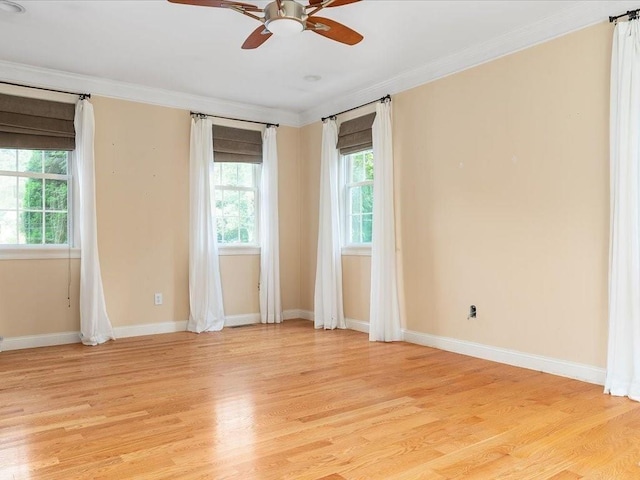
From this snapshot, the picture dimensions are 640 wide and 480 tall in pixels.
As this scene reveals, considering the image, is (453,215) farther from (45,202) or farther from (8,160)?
(8,160)

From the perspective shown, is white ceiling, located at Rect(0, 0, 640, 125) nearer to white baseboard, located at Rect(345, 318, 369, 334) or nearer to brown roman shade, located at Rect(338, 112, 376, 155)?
brown roman shade, located at Rect(338, 112, 376, 155)

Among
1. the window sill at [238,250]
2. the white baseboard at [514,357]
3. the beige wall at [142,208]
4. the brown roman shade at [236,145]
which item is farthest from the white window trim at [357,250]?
the beige wall at [142,208]

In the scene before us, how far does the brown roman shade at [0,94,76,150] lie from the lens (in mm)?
4891

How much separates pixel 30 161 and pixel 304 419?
399 cm

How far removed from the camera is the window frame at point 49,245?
4953mm

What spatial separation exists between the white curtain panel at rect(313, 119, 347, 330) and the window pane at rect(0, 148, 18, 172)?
3.25 metres

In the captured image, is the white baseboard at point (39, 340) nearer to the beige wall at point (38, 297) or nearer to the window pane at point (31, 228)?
the beige wall at point (38, 297)

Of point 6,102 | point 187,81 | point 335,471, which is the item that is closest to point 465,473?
point 335,471

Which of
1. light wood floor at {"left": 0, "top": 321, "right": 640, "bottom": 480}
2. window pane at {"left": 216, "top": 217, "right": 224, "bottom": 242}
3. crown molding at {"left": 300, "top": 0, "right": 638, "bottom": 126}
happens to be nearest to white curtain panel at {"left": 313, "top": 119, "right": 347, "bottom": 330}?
crown molding at {"left": 300, "top": 0, "right": 638, "bottom": 126}

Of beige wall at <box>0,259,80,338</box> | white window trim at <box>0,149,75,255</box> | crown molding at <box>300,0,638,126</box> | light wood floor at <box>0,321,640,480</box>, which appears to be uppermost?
crown molding at <box>300,0,638,126</box>

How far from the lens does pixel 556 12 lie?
3.80 meters

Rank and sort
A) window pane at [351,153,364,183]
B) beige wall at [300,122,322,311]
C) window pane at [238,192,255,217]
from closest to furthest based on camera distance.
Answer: window pane at [351,153,364,183]
window pane at [238,192,255,217]
beige wall at [300,122,322,311]

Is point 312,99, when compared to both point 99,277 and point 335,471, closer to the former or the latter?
point 99,277

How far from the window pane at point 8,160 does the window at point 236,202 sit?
2.06 meters
